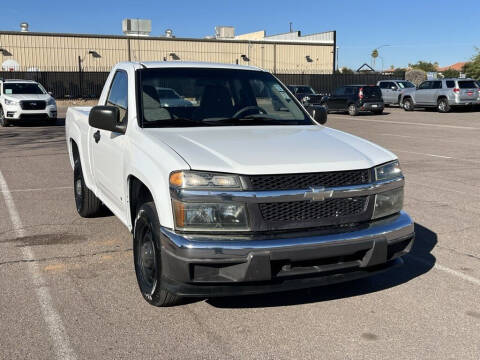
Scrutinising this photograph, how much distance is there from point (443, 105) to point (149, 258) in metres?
28.1

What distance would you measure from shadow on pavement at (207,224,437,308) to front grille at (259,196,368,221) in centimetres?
88

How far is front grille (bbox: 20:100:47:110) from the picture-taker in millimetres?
19609

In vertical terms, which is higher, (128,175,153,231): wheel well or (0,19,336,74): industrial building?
(0,19,336,74): industrial building

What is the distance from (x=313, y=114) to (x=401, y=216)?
1790 mm

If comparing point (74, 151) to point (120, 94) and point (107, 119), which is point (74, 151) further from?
point (107, 119)

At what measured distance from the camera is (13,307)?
416cm

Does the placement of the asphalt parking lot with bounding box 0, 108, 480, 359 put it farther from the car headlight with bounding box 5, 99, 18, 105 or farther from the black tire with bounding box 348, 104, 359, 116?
the black tire with bounding box 348, 104, 359, 116

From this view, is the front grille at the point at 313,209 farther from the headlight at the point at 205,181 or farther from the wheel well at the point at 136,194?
the wheel well at the point at 136,194

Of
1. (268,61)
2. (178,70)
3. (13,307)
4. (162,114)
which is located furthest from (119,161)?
(268,61)

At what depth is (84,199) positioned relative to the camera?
6641 millimetres

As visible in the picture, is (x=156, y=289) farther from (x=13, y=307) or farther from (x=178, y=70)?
(x=178, y=70)

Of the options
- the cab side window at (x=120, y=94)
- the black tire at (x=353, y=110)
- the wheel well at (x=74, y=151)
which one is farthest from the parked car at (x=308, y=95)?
the cab side window at (x=120, y=94)

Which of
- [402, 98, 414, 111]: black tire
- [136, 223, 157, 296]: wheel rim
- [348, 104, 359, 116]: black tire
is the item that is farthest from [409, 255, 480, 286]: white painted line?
[402, 98, 414, 111]: black tire

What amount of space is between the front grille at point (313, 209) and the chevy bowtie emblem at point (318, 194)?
0.03 m
